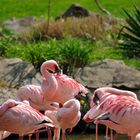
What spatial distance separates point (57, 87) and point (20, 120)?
247 cm

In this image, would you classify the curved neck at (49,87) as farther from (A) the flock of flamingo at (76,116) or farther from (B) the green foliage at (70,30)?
(B) the green foliage at (70,30)

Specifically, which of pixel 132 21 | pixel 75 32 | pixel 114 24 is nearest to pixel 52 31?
pixel 75 32

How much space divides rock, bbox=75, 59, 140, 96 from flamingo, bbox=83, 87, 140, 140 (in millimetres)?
3876

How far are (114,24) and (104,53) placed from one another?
157 inches

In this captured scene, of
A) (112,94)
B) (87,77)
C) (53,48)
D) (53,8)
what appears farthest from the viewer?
(53,8)

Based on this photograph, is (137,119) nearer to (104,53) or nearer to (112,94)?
(112,94)

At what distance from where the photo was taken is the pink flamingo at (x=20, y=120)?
9.62 meters

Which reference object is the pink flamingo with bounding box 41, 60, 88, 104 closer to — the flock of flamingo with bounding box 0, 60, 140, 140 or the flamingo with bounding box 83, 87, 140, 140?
the flock of flamingo with bounding box 0, 60, 140, 140

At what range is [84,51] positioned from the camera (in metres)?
15.1

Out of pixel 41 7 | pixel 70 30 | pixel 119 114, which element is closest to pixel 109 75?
pixel 119 114

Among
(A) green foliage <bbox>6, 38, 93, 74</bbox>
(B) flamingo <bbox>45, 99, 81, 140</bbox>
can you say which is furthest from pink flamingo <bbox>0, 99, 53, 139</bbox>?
(A) green foliage <bbox>6, 38, 93, 74</bbox>

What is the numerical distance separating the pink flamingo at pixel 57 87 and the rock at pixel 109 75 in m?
1.77

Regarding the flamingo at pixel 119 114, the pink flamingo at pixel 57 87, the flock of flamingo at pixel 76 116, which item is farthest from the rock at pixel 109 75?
the flamingo at pixel 119 114

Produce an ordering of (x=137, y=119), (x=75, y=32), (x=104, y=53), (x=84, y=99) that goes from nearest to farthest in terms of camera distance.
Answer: (x=137, y=119)
(x=84, y=99)
(x=104, y=53)
(x=75, y=32)
